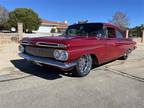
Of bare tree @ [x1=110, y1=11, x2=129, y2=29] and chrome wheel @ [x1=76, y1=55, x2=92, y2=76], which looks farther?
bare tree @ [x1=110, y1=11, x2=129, y2=29]

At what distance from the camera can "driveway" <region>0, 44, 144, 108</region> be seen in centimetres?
418

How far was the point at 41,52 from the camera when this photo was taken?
5.89 metres

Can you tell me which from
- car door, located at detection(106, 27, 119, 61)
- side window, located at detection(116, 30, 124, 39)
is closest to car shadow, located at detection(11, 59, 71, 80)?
car door, located at detection(106, 27, 119, 61)

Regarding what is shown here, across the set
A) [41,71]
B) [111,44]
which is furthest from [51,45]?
[111,44]

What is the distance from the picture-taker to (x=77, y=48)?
18.4 feet

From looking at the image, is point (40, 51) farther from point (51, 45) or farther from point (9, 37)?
point (9, 37)

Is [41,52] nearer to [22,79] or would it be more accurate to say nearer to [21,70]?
[22,79]

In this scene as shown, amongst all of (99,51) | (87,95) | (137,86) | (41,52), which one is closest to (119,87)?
(137,86)

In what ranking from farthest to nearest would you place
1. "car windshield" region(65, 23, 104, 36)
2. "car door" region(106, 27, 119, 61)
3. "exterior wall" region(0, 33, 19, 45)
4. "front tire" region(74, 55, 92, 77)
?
1. "exterior wall" region(0, 33, 19, 45)
2. "car door" region(106, 27, 119, 61)
3. "car windshield" region(65, 23, 104, 36)
4. "front tire" region(74, 55, 92, 77)

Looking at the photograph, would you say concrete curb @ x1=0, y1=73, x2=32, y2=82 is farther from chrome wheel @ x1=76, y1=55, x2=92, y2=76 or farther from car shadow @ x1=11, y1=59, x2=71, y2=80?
chrome wheel @ x1=76, y1=55, x2=92, y2=76

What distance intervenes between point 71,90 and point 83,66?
1.41 m

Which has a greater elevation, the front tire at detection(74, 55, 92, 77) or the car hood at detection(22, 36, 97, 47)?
the car hood at detection(22, 36, 97, 47)

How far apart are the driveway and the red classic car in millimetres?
462

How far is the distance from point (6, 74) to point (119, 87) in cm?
326
